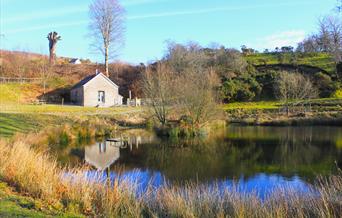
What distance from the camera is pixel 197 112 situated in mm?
29547

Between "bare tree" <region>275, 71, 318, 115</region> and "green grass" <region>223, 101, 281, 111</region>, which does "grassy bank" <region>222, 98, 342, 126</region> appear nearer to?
"green grass" <region>223, 101, 281, 111</region>

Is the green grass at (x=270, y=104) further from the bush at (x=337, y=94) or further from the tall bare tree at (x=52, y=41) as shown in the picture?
the tall bare tree at (x=52, y=41)

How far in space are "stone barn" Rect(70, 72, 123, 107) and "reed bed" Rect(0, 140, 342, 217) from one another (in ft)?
115

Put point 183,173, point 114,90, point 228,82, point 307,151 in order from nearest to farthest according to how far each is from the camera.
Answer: point 183,173, point 307,151, point 114,90, point 228,82

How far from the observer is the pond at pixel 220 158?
48.8 ft

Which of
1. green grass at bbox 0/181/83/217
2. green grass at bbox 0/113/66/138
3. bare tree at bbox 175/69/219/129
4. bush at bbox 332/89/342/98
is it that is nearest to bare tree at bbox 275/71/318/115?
bush at bbox 332/89/342/98

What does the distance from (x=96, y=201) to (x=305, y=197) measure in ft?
15.7

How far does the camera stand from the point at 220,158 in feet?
64.9

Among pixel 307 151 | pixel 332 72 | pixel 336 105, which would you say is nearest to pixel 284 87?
pixel 336 105

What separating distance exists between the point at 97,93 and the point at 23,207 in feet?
126

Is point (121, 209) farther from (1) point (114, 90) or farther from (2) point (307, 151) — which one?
(1) point (114, 90)

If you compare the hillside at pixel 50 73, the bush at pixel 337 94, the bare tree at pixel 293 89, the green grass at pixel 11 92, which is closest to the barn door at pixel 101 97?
the hillside at pixel 50 73

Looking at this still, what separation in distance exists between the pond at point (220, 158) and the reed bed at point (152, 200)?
7.04 feet

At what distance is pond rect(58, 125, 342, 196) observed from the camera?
48.8 ft
